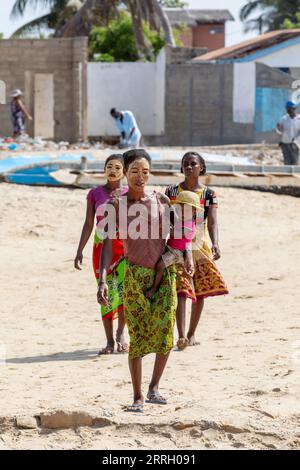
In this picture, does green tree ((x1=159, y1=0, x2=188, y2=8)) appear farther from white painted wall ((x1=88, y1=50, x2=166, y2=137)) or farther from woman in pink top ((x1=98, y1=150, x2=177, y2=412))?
woman in pink top ((x1=98, y1=150, x2=177, y2=412))

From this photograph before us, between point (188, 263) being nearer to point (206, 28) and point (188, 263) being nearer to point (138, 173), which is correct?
point (138, 173)

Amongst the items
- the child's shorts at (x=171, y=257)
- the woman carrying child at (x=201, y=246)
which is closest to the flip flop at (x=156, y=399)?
the child's shorts at (x=171, y=257)

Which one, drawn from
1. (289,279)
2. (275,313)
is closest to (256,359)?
(275,313)

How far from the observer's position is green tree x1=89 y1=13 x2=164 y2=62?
Result: 3959cm

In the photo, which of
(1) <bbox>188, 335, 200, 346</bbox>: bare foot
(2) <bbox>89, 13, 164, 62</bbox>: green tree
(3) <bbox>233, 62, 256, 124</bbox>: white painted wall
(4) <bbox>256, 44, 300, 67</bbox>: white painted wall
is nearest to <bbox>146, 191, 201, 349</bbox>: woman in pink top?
(1) <bbox>188, 335, 200, 346</bbox>: bare foot

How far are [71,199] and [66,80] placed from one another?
12909mm

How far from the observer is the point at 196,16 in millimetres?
63750

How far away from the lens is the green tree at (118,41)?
1559 inches

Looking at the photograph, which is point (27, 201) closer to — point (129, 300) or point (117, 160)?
point (117, 160)

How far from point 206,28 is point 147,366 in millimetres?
58510

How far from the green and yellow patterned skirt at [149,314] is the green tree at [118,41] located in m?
33.4

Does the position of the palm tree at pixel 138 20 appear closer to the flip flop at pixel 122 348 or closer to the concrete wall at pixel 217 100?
the concrete wall at pixel 217 100

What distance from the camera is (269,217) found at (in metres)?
16.4

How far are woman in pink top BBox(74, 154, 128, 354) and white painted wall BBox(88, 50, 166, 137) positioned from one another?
2538 cm
